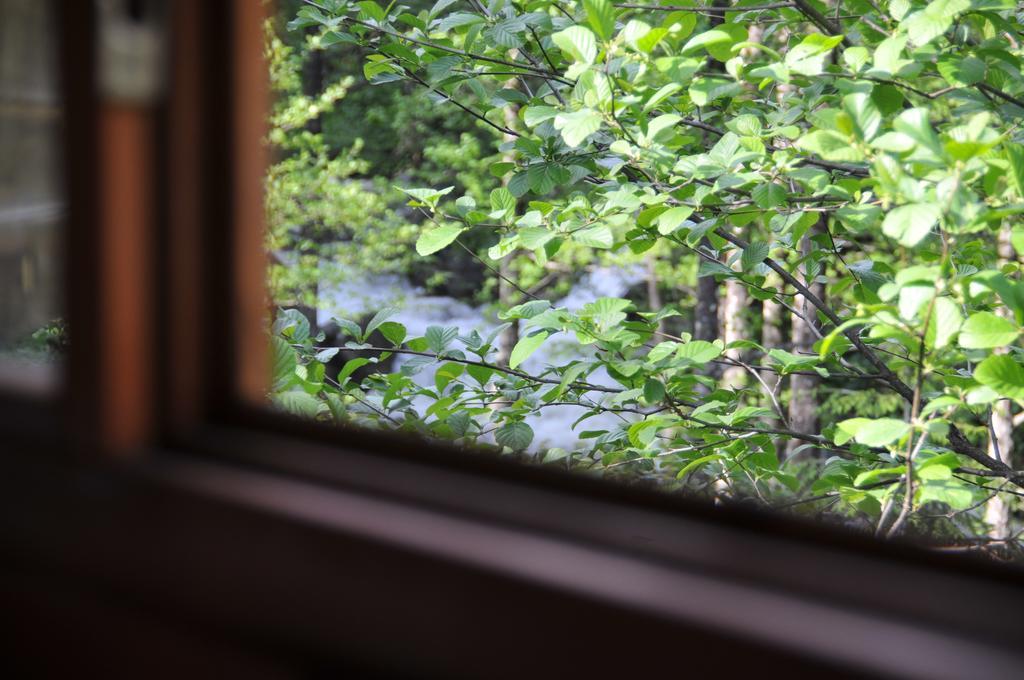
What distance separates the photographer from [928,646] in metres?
0.33

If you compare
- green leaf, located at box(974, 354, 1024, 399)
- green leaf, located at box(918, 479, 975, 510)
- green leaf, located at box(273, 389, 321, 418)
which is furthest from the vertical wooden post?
green leaf, located at box(918, 479, 975, 510)

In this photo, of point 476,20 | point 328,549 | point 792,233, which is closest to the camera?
point 328,549

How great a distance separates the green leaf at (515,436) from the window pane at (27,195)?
0.99m

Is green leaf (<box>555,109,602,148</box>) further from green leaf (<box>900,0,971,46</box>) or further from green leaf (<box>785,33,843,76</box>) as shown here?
green leaf (<box>900,0,971,46</box>)

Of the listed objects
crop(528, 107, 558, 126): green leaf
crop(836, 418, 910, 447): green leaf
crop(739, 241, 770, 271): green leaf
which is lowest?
crop(836, 418, 910, 447): green leaf

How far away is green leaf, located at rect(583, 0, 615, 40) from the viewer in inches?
46.4

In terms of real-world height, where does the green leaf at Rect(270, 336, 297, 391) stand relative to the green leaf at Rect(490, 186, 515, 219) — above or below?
below

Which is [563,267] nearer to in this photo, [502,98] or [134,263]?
[502,98]

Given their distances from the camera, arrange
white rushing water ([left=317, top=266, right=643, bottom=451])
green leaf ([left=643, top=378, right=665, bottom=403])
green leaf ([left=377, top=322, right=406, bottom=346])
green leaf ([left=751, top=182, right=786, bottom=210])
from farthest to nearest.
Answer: white rushing water ([left=317, top=266, right=643, bottom=451]) → green leaf ([left=377, top=322, right=406, bottom=346]) → green leaf ([left=643, top=378, right=665, bottom=403]) → green leaf ([left=751, top=182, right=786, bottom=210])

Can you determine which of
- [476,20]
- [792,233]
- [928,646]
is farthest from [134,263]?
[792,233]

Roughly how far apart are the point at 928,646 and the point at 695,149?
4.90ft

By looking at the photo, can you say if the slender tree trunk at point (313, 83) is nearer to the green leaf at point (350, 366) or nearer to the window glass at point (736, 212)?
the window glass at point (736, 212)

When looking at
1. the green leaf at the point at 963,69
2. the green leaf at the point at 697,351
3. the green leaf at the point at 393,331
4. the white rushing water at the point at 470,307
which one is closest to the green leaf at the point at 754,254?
the green leaf at the point at 697,351

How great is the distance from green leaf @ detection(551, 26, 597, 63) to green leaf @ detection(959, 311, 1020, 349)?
57 cm
